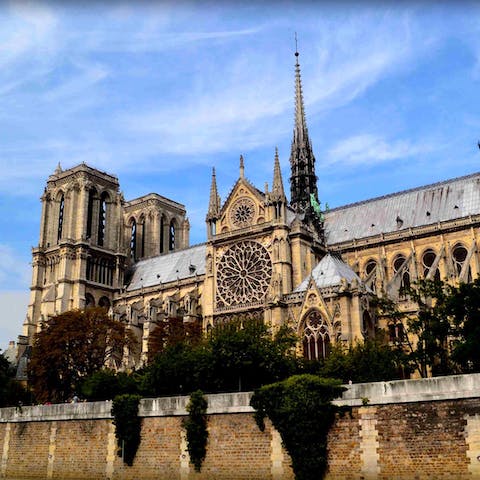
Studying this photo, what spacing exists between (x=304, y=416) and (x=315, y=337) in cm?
1741

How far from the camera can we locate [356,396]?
22.1m

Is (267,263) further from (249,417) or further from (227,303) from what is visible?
(249,417)

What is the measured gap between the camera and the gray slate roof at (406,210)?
5384cm

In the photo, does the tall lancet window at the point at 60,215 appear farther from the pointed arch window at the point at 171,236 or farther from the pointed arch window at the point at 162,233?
the pointed arch window at the point at 171,236

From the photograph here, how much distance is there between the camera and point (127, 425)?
27.3 m

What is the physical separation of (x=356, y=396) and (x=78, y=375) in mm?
29801

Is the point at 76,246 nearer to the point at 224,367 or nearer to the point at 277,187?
the point at 277,187

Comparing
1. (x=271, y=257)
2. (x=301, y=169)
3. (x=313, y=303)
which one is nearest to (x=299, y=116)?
(x=301, y=169)

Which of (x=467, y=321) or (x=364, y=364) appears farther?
(x=364, y=364)

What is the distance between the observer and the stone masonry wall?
19.8 metres

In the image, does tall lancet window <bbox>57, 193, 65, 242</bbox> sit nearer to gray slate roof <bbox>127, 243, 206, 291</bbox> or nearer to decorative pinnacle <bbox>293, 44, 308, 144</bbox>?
gray slate roof <bbox>127, 243, 206, 291</bbox>

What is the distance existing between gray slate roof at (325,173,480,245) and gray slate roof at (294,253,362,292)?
12249mm

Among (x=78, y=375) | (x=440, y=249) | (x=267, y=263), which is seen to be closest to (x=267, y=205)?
(x=267, y=263)

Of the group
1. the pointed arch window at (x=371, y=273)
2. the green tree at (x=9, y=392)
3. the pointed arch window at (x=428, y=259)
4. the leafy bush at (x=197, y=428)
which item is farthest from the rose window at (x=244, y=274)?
the leafy bush at (x=197, y=428)
